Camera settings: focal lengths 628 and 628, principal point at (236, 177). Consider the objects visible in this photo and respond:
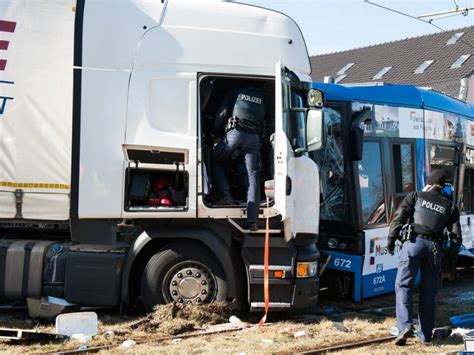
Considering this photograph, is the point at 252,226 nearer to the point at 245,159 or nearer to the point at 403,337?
the point at 245,159

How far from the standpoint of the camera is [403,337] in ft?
20.0

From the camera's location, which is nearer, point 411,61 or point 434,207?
point 434,207

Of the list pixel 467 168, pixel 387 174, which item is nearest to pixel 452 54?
pixel 467 168

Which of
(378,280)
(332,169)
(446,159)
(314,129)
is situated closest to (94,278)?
(314,129)

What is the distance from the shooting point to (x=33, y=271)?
6.71 meters

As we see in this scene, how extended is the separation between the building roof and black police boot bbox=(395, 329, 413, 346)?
922 inches

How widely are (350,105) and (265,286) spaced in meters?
2.95

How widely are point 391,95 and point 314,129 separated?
250cm

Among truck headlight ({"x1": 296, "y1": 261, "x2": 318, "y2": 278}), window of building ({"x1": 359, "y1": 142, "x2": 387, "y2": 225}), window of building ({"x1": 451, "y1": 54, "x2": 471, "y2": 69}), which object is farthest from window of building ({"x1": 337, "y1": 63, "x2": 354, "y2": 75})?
truck headlight ({"x1": 296, "y1": 261, "x2": 318, "y2": 278})

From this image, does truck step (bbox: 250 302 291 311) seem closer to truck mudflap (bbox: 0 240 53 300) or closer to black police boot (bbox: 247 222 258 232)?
black police boot (bbox: 247 222 258 232)

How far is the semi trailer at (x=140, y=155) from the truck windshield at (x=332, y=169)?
1.54m

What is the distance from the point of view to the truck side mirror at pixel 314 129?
21.6 feet

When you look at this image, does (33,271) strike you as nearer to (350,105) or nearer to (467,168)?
(350,105)

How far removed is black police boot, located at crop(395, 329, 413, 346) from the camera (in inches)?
241
